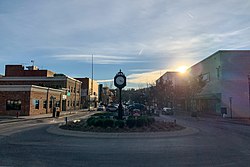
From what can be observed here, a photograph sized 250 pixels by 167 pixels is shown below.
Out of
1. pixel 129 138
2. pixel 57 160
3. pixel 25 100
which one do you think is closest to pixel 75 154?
pixel 57 160

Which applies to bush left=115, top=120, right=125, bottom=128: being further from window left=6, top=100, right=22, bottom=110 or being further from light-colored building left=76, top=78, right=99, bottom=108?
light-colored building left=76, top=78, right=99, bottom=108

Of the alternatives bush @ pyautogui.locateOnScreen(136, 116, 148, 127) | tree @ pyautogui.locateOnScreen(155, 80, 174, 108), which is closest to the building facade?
bush @ pyautogui.locateOnScreen(136, 116, 148, 127)

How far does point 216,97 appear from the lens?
4522cm

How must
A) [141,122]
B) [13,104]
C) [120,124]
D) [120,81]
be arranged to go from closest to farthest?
[120,124]
[141,122]
[120,81]
[13,104]

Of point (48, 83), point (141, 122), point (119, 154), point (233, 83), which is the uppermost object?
point (48, 83)

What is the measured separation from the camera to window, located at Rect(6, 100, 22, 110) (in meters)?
38.9

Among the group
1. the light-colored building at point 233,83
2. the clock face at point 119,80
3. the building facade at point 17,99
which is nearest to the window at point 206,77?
the light-colored building at point 233,83

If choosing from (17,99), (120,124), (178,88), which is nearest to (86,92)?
(178,88)

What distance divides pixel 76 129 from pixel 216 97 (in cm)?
3277

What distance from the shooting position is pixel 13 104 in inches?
1534

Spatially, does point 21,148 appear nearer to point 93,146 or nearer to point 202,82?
point 93,146

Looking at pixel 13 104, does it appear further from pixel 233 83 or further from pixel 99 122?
pixel 233 83

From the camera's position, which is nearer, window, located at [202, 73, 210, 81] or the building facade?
the building facade

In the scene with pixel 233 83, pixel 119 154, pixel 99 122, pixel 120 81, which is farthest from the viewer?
pixel 233 83
